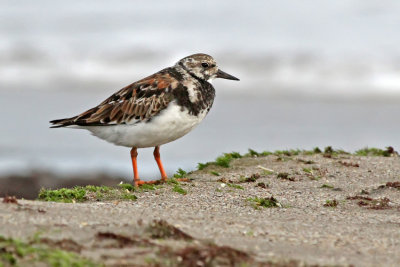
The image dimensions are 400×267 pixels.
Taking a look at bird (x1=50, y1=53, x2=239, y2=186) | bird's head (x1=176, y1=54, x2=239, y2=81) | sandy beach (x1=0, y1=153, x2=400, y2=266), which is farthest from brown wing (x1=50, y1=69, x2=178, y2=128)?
sandy beach (x1=0, y1=153, x2=400, y2=266)

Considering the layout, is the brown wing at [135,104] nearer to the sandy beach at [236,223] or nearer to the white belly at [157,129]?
the white belly at [157,129]

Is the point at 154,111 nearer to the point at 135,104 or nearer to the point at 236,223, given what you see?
the point at 135,104

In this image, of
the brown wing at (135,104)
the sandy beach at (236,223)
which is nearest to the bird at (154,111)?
the brown wing at (135,104)

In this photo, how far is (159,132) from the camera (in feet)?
26.0

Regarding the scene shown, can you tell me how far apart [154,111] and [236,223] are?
8.99ft

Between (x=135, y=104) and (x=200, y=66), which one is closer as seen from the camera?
(x=135, y=104)

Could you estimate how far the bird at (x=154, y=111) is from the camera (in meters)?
7.91

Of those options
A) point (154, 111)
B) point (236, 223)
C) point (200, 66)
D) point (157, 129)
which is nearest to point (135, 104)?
point (154, 111)

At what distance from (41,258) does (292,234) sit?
78.1 inches

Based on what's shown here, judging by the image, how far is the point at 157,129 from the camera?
311 inches

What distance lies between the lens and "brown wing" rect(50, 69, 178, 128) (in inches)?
314

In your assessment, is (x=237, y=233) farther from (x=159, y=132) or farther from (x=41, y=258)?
(x=159, y=132)

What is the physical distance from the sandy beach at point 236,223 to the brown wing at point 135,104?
0.93 m

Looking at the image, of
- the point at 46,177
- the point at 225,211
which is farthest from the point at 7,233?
the point at 46,177
